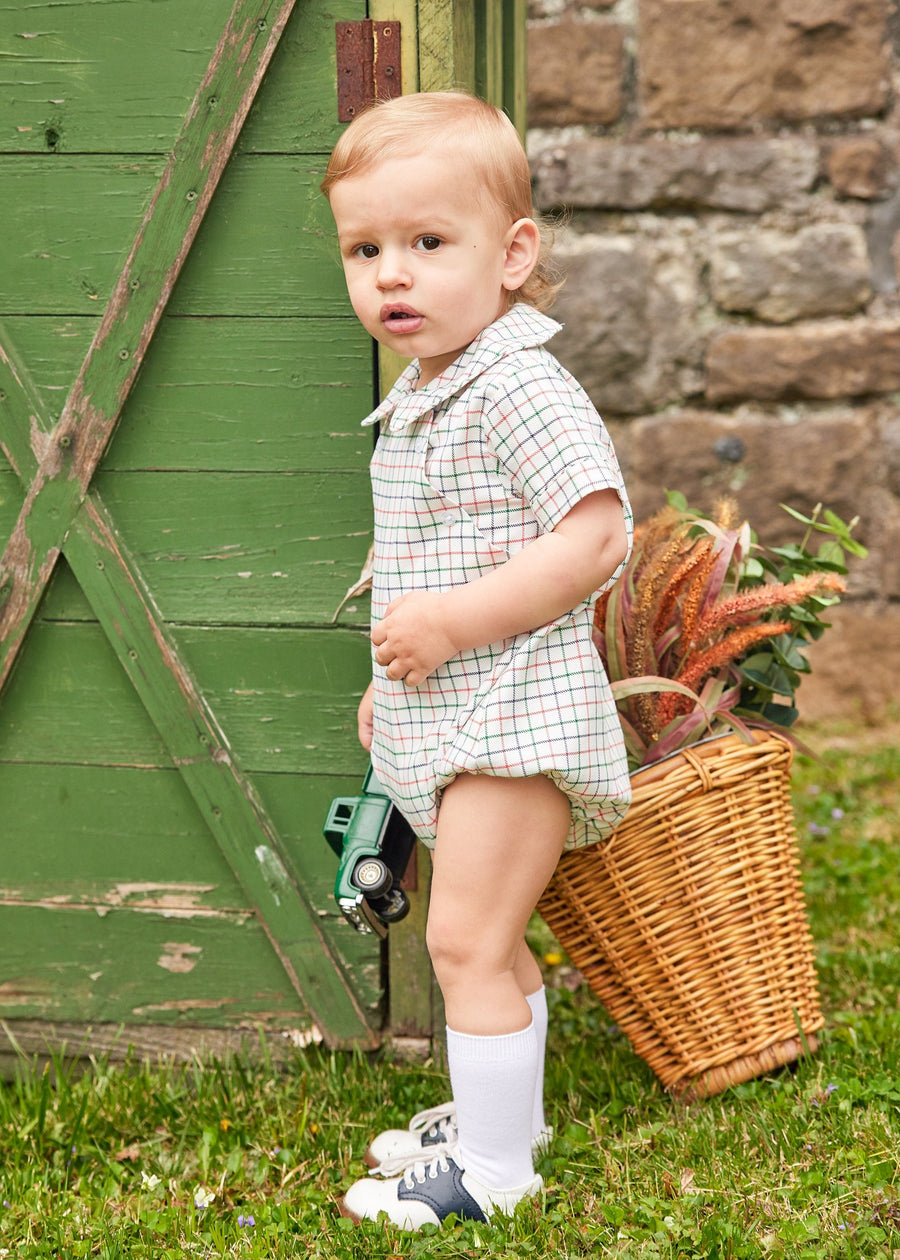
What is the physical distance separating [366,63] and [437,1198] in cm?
164

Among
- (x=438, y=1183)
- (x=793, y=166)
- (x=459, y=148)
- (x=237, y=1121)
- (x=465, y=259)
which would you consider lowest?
(x=237, y=1121)

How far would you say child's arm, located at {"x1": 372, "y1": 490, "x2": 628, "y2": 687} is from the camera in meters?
1.49

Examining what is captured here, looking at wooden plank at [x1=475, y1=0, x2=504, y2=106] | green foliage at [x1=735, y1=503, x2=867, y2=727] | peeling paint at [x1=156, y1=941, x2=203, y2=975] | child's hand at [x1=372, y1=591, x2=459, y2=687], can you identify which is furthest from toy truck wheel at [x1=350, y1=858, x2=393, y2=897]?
wooden plank at [x1=475, y1=0, x2=504, y2=106]

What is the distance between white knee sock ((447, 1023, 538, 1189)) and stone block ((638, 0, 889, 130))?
8.65 ft

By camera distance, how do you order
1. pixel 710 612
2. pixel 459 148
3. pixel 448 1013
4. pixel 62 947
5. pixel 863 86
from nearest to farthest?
1. pixel 459 148
2. pixel 448 1013
3. pixel 710 612
4. pixel 62 947
5. pixel 863 86

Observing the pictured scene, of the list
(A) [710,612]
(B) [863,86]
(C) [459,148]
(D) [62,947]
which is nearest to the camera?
(C) [459,148]

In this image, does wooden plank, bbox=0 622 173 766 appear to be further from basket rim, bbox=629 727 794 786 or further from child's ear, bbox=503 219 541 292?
child's ear, bbox=503 219 541 292

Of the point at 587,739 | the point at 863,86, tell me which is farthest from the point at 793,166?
the point at 587,739

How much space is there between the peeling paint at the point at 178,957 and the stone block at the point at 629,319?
1.99m

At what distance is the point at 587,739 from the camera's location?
1564 millimetres

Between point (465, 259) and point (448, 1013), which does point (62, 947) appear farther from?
point (465, 259)

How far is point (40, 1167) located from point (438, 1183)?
0.65 metres

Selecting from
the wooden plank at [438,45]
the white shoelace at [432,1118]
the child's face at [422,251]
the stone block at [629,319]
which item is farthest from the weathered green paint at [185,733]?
the stone block at [629,319]

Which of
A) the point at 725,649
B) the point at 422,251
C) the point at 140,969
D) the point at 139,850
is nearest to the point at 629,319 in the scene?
the point at 725,649
